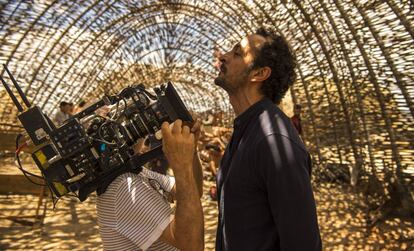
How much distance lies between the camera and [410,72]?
14.0ft

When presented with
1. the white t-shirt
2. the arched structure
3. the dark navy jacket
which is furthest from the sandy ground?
the dark navy jacket

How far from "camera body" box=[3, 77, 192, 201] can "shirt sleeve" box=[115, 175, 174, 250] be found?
0.38ft

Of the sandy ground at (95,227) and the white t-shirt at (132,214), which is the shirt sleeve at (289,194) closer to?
the white t-shirt at (132,214)

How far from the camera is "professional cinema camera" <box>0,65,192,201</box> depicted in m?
→ 1.49

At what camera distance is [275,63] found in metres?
1.59

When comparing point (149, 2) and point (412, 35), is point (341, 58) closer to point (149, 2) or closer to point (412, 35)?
point (412, 35)

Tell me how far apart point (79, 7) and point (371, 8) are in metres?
4.34

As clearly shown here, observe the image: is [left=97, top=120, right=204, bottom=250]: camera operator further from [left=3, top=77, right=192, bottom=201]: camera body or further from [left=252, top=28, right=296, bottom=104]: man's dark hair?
[left=252, top=28, right=296, bottom=104]: man's dark hair

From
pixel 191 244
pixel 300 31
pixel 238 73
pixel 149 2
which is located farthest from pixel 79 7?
pixel 191 244

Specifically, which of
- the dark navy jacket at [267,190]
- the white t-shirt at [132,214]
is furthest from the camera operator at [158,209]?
the dark navy jacket at [267,190]

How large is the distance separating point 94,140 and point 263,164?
0.71 meters

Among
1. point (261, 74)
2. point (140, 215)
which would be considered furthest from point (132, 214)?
point (261, 74)

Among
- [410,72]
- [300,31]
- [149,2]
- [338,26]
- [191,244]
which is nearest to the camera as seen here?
[191,244]

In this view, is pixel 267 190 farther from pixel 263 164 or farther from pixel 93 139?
pixel 93 139
